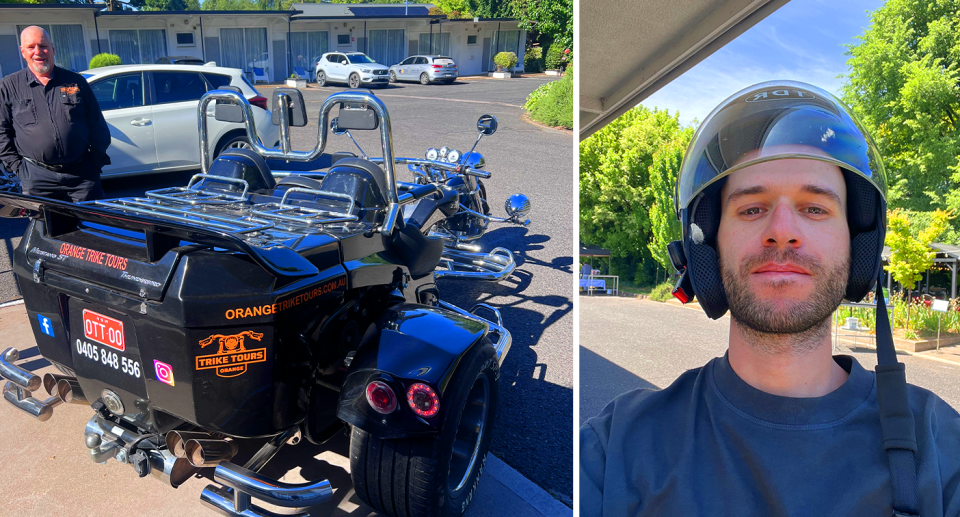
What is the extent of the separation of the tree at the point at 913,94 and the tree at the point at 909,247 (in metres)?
0.02

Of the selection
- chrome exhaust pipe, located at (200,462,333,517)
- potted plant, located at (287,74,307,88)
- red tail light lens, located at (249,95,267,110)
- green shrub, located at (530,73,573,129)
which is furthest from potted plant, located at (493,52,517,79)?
chrome exhaust pipe, located at (200,462,333,517)

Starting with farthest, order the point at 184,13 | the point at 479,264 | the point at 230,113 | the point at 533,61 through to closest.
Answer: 1. the point at 533,61
2. the point at 184,13
3. the point at 479,264
4. the point at 230,113

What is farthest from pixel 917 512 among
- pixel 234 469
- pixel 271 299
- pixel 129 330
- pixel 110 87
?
pixel 110 87

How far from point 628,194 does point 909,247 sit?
0.38 meters

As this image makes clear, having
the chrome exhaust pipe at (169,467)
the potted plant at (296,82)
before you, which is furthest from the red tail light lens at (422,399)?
the potted plant at (296,82)

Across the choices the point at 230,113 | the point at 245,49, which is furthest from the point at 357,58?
the point at 230,113

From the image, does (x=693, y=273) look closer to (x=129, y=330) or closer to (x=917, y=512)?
(x=917, y=512)

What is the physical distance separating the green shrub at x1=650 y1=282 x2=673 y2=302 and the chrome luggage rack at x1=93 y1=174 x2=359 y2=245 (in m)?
1.63

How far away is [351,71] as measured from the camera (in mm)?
25641

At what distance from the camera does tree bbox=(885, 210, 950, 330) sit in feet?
2.64

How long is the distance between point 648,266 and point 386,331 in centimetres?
144

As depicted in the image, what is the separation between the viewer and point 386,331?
232cm

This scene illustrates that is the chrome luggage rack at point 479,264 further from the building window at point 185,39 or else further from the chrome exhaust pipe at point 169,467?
the building window at point 185,39

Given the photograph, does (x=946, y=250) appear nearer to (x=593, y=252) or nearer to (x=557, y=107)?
(x=593, y=252)
